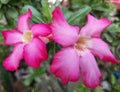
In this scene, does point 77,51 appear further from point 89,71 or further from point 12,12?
point 12,12

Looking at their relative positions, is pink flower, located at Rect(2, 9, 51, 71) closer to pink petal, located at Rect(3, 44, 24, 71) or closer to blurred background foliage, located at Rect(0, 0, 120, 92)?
pink petal, located at Rect(3, 44, 24, 71)

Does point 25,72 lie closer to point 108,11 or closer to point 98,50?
point 108,11

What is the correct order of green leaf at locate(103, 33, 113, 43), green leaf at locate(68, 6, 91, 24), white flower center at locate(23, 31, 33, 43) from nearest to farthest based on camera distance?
white flower center at locate(23, 31, 33, 43)
green leaf at locate(68, 6, 91, 24)
green leaf at locate(103, 33, 113, 43)

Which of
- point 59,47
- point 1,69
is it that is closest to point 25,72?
point 1,69

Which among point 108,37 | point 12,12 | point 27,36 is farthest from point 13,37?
point 108,37

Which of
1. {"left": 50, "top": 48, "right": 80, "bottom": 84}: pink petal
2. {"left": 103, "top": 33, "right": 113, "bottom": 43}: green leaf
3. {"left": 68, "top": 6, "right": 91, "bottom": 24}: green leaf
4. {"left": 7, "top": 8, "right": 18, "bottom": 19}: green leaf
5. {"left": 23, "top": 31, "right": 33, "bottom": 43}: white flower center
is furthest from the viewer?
{"left": 103, "top": 33, "right": 113, "bottom": 43}: green leaf

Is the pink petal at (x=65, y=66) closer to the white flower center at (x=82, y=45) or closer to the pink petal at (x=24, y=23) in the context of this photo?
the white flower center at (x=82, y=45)

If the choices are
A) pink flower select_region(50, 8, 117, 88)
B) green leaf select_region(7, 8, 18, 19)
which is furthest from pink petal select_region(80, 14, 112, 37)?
green leaf select_region(7, 8, 18, 19)

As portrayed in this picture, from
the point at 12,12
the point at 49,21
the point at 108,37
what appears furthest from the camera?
the point at 108,37
